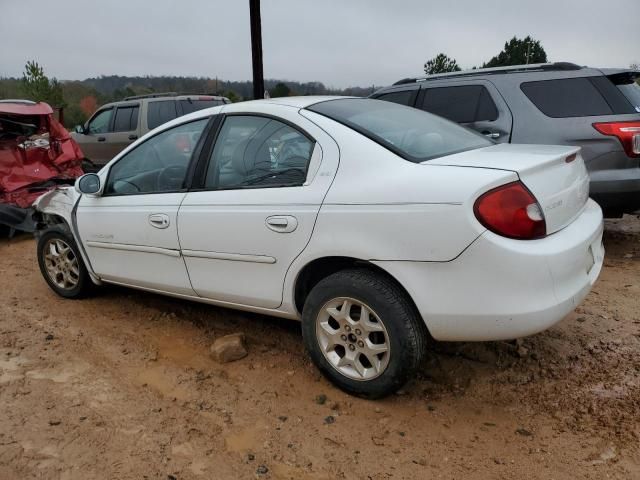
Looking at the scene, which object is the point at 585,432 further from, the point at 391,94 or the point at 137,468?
the point at 391,94

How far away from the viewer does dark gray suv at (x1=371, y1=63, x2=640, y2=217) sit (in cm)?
459

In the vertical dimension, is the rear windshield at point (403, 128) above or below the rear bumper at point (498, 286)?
above

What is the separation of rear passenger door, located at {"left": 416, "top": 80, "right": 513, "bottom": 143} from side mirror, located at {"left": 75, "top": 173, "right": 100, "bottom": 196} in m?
3.67

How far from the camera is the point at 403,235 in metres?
2.39

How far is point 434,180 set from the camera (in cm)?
237

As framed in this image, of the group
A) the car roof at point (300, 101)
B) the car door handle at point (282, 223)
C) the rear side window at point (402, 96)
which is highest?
the car roof at point (300, 101)

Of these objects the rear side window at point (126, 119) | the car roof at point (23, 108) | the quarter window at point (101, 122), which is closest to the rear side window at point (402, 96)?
the car roof at point (23, 108)

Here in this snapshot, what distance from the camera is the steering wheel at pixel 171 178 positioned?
132 inches

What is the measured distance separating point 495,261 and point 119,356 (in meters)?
2.43

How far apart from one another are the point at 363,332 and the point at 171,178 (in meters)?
1.67

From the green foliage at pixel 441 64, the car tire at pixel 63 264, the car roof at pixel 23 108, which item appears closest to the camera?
the car tire at pixel 63 264

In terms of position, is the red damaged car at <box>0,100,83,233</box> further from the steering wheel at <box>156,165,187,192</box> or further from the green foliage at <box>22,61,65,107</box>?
the green foliage at <box>22,61,65,107</box>

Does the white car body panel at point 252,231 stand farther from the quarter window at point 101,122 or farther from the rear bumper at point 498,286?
the quarter window at point 101,122

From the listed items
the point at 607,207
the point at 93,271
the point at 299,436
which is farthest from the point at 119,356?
the point at 607,207
